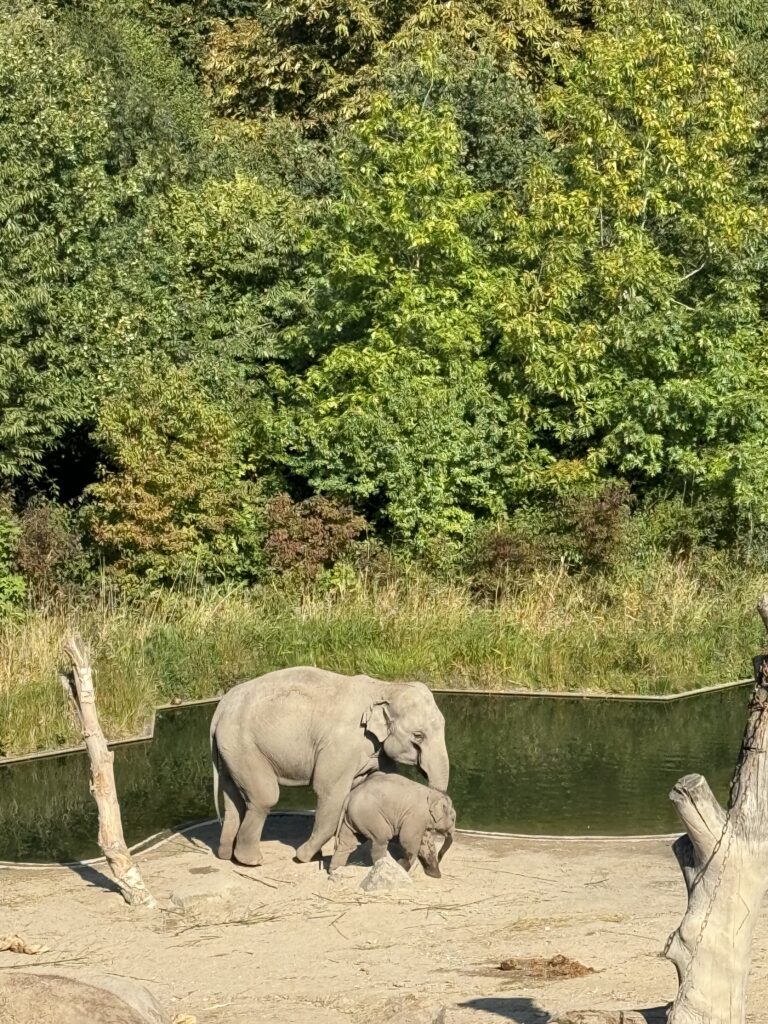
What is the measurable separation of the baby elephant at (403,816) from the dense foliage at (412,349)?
36.2 ft

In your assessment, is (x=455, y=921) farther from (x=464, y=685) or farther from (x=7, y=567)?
(x=7, y=567)

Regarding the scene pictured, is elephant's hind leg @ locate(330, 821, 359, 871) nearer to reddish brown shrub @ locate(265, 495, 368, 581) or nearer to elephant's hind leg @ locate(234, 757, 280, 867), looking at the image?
elephant's hind leg @ locate(234, 757, 280, 867)

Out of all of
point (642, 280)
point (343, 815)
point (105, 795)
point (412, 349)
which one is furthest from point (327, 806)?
point (642, 280)

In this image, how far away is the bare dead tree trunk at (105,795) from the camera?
12492mm

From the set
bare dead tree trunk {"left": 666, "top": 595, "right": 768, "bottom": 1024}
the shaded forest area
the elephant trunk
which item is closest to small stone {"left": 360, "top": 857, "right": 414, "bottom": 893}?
the elephant trunk

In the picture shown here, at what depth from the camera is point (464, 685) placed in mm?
21000

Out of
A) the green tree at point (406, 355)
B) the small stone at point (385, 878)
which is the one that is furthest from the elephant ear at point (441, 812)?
the green tree at point (406, 355)

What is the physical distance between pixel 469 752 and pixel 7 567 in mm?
8926

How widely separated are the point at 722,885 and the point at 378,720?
5705 millimetres

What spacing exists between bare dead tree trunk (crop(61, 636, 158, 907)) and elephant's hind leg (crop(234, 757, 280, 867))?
1.13 m

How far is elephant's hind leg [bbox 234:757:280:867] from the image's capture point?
13.6 meters

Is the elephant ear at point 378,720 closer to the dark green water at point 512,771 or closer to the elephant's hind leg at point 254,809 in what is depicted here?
the elephant's hind leg at point 254,809

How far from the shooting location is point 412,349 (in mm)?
25688

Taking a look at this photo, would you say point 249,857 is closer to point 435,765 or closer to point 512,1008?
point 435,765
